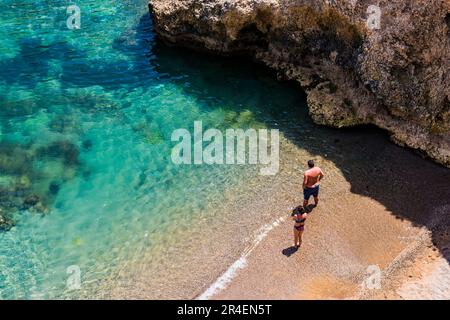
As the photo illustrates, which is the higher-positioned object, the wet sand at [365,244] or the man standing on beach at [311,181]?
the man standing on beach at [311,181]

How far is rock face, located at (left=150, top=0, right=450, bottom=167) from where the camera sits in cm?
2084

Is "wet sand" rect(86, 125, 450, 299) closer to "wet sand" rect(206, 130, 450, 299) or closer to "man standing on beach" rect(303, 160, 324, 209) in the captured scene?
"wet sand" rect(206, 130, 450, 299)

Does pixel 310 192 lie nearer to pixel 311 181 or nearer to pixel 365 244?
pixel 311 181

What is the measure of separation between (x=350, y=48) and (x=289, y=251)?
11405mm

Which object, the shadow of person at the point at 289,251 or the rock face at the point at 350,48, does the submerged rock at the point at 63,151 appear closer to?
the rock face at the point at 350,48

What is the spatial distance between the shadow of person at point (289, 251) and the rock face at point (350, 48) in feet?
26.9

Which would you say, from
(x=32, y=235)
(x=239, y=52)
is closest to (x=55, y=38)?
(x=239, y=52)

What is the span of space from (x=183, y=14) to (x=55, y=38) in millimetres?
9983

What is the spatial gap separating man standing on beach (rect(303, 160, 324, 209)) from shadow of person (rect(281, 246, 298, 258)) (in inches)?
88.1

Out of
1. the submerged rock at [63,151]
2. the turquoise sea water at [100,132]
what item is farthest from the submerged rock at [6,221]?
the submerged rock at [63,151]

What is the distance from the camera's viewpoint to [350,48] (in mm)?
23875

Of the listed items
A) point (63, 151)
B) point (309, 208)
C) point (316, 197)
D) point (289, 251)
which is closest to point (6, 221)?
point (63, 151)

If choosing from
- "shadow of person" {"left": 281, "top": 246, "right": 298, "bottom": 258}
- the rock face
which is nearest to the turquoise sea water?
the rock face

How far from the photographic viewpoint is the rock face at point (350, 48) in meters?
20.8
